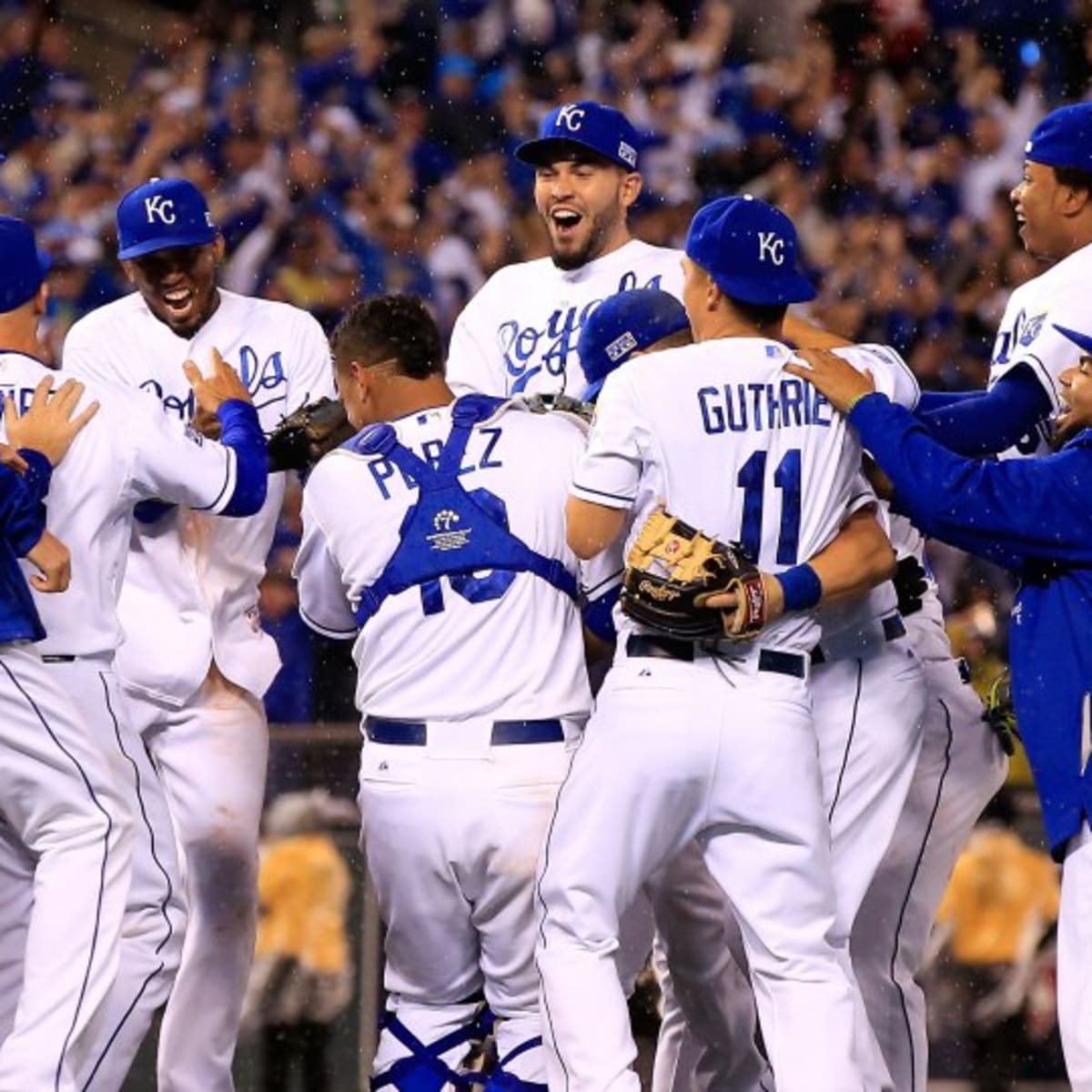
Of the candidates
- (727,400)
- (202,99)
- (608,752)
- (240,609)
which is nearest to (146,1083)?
(240,609)

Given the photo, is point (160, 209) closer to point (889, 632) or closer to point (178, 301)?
point (178, 301)

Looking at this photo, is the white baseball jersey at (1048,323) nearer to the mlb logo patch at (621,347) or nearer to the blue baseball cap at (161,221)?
the mlb logo patch at (621,347)

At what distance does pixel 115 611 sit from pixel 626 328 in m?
1.28

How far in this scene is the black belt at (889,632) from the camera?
503cm

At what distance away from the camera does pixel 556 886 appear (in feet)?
14.7

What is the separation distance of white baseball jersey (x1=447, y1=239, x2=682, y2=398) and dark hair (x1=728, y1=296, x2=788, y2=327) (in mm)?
884

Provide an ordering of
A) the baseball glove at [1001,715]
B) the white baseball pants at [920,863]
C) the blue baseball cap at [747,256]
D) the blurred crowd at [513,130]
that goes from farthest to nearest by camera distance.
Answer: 1. the blurred crowd at [513,130]
2. the baseball glove at [1001,715]
3. the white baseball pants at [920,863]
4. the blue baseball cap at [747,256]

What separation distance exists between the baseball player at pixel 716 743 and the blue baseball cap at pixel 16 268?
4.20 feet

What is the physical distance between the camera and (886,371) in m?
4.86

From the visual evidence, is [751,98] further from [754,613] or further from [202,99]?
[754,613]

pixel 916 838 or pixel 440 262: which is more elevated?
pixel 440 262

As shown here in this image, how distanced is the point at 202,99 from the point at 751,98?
9.63ft

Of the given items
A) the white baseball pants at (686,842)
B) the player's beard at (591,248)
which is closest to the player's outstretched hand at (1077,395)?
the white baseball pants at (686,842)

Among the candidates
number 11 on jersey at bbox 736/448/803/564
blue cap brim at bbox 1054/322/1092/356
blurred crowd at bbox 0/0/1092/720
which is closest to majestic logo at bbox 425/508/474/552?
number 11 on jersey at bbox 736/448/803/564
